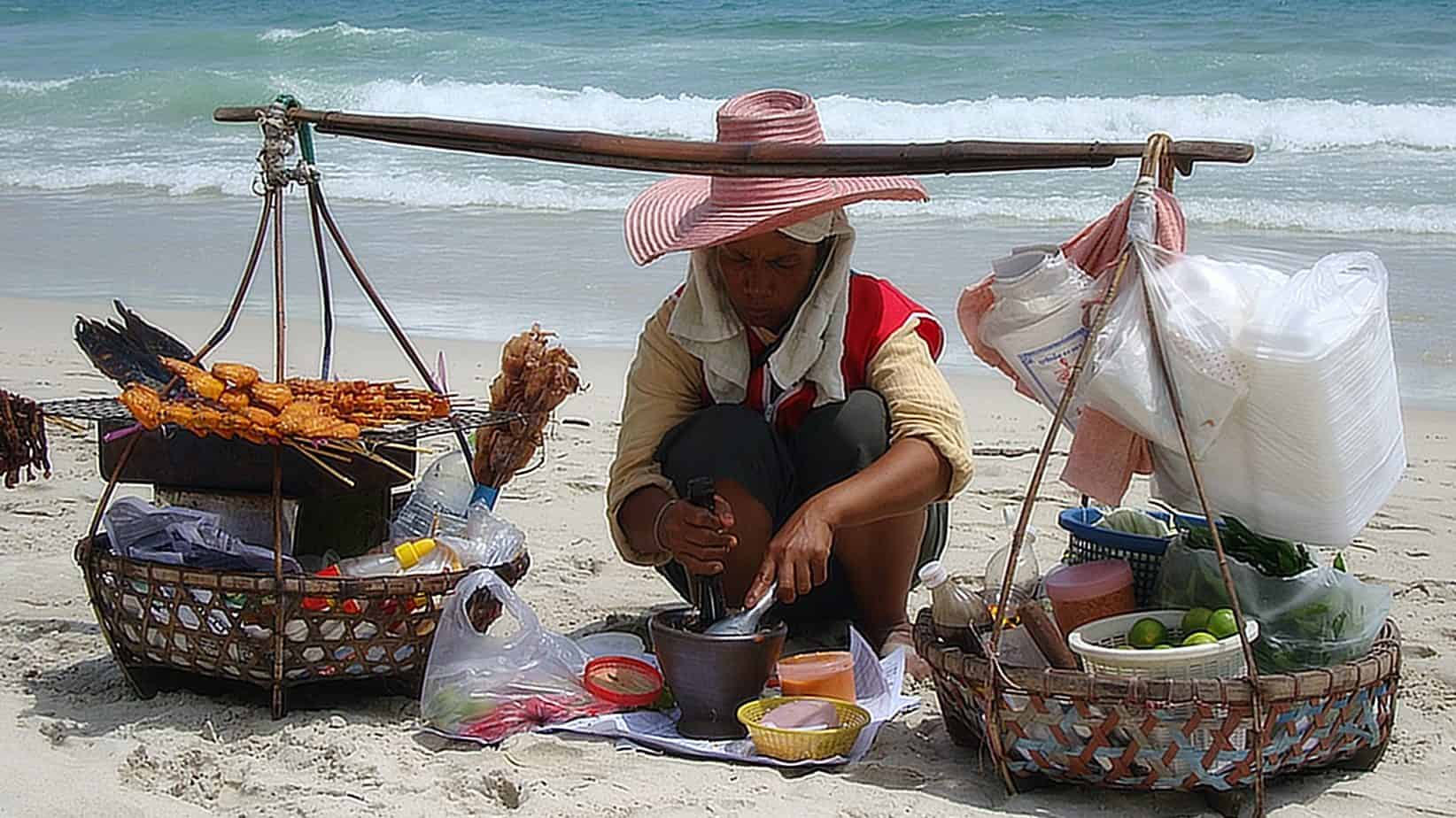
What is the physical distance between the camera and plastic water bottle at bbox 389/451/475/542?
9.98 ft

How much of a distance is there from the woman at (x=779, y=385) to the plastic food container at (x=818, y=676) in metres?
0.12

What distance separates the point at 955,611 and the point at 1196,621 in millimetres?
368

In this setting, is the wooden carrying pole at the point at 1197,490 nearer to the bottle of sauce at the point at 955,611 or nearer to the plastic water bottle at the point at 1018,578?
the bottle of sauce at the point at 955,611

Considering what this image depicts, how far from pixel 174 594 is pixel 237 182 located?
9.05 m

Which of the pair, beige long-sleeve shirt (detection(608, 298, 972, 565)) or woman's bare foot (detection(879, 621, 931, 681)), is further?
woman's bare foot (detection(879, 621, 931, 681))

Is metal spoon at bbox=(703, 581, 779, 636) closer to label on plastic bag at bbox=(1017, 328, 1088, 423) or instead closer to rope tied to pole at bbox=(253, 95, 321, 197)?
label on plastic bag at bbox=(1017, 328, 1088, 423)

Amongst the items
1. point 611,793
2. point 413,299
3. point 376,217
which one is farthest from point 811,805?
point 376,217

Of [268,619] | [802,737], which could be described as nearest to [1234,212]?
[802,737]

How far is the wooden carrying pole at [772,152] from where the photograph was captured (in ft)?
7.94

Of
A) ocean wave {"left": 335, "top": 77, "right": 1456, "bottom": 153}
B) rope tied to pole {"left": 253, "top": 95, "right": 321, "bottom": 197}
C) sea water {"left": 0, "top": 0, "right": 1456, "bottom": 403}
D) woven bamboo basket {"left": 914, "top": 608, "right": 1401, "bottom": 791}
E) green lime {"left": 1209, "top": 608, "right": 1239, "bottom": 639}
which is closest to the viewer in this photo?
woven bamboo basket {"left": 914, "top": 608, "right": 1401, "bottom": 791}

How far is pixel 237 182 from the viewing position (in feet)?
36.9

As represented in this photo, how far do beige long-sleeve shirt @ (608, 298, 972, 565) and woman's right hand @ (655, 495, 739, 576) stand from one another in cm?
27

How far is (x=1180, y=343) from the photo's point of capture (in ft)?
7.77

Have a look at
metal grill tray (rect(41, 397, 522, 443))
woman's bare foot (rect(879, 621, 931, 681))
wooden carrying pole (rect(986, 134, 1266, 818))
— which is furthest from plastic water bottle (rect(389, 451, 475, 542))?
wooden carrying pole (rect(986, 134, 1266, 818))
